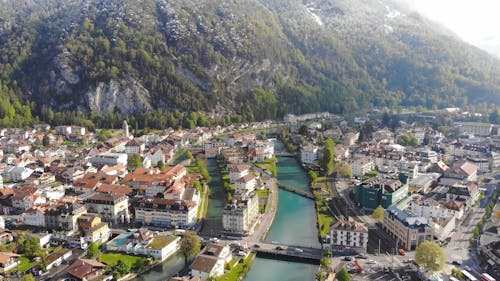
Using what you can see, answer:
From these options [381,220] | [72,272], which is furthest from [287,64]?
[72,272]

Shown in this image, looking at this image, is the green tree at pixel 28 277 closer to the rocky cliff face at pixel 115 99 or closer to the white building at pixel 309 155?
the white building at pixel 309 155

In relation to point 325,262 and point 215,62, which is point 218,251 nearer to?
point 325,262

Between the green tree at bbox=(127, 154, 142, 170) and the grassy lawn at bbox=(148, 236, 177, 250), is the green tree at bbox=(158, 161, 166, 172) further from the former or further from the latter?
the grassy lawn at bbox=(148, 236, 177, 250)

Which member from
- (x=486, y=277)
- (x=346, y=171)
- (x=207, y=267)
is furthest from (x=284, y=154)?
(x=486, y=277)

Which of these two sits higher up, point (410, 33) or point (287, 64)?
point (410, 33)

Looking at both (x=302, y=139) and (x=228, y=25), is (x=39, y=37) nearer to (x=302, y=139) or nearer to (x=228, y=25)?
(x=228, y=25)

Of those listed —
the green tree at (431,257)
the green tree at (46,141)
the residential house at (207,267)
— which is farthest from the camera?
the green tree at (46,141)

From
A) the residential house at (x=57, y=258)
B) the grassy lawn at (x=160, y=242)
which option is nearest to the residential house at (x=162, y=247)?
the grassy lawn at (x=160, y=242)
